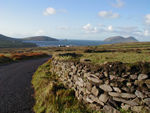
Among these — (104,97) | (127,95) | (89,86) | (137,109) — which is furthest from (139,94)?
(89,86)

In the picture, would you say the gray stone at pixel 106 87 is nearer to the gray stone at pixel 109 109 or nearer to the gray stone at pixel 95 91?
the gray stone at pixel 95 91

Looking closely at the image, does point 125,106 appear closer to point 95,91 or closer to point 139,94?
point 139,94

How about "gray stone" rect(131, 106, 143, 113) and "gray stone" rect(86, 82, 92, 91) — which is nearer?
"gray stone" rect(131, 106, 143, 113)

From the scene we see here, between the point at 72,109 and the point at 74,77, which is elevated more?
the point at 74,77

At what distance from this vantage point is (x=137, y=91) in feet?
18.1

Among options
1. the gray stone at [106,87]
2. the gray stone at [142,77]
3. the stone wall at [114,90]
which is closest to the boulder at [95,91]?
the stone wall at [114,90]

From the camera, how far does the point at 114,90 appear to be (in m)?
6.14

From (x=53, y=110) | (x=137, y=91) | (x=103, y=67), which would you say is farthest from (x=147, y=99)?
(x=53, y=110)

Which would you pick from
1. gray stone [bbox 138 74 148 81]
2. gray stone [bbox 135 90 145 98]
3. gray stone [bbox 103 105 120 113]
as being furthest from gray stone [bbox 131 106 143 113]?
gray stone [bbox 138 74 148 81]

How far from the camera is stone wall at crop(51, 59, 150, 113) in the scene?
5.42 meters

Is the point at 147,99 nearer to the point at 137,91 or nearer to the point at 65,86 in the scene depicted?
the point at 137,91

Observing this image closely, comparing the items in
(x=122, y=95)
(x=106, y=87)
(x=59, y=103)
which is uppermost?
(x=106, y=87)

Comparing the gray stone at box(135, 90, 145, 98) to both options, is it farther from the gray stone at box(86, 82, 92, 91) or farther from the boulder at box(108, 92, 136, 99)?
the gray stone at box(86, 82, 92, 91)

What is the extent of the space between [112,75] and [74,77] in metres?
3.33
